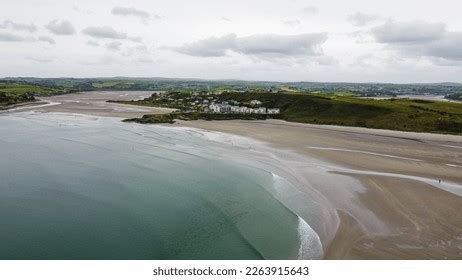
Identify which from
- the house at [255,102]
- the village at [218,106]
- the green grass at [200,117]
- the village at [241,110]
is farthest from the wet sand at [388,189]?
the house at [255,102]

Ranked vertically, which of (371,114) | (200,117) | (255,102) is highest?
(255,102)

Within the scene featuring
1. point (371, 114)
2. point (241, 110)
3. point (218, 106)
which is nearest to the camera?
point (371, 114)

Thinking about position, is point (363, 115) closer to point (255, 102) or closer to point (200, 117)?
point (255, 102)

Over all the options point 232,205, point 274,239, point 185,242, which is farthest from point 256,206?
point 185,242

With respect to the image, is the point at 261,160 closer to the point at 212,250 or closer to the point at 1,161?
the point at 212,250

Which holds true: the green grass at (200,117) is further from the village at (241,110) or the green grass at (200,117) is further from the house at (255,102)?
the house at (255,102)

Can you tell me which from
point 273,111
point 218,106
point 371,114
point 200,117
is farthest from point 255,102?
point 371,114
